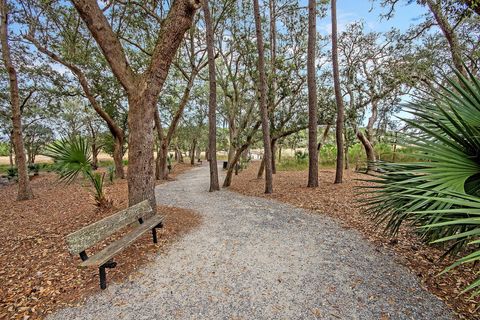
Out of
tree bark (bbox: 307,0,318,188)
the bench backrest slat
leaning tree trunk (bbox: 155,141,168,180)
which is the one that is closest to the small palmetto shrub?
the bench backrest slat

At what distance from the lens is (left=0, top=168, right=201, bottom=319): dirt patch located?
2.77 metres

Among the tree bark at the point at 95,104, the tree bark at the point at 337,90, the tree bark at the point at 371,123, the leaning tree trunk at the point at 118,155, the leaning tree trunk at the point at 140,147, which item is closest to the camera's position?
the leaning tree trunk at the point at 140,147

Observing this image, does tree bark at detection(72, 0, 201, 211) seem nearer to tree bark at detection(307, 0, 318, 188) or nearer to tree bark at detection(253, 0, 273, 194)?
tree bark at detection(253, 0, 273, 194)

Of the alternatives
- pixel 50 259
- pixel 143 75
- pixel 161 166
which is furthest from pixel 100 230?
pixel 161 166

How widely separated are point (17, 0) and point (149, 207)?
9.66 metres

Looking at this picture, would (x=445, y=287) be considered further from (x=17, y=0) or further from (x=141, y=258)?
(x=17, y=0)

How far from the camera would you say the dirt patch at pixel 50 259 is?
2768mm

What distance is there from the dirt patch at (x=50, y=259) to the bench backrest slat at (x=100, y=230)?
56 cm

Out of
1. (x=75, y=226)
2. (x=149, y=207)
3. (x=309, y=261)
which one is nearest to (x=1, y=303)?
(x=149, y=207)

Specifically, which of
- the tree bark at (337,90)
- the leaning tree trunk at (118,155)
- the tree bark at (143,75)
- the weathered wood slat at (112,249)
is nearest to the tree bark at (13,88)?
the leaning tree trunk at (118,155)

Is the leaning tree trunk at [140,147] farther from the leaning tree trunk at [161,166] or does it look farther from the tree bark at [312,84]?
the leaning tree trunk at [161,166]

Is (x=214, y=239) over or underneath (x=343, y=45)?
underneath

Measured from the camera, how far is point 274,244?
13.6 feet

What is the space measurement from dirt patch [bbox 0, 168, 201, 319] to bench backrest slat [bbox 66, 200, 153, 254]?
555 mm
